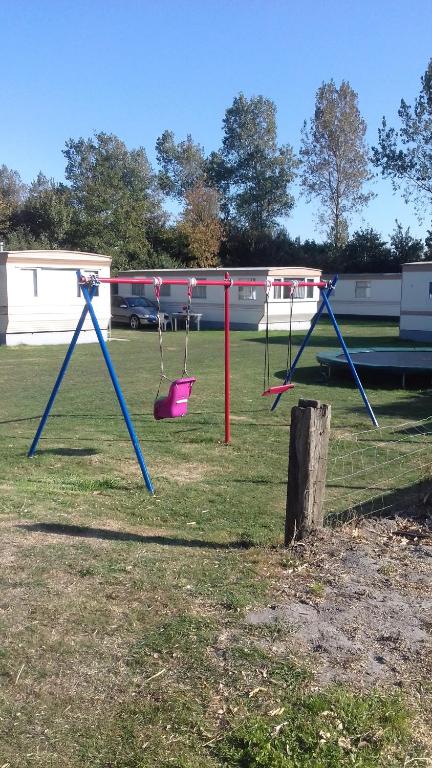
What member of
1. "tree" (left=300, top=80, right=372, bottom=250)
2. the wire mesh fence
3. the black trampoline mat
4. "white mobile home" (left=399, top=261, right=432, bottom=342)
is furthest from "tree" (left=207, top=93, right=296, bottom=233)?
the wire mesh fence

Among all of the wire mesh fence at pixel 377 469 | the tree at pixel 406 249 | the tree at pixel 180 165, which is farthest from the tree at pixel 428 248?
the wire mesh fence at pixel 377 469

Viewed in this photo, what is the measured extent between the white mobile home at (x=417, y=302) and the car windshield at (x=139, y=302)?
1136 centimetres

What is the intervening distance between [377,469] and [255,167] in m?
45.2

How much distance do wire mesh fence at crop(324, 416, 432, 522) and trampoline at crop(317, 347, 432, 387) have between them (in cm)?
337

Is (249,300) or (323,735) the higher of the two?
(249,300)

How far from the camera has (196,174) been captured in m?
58.2

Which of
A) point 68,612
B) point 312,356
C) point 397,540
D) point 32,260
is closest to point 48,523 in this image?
point 68,612

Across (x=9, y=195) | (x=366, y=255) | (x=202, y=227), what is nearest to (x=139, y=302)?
(x=202, y=227)

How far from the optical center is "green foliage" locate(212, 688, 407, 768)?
2695mm

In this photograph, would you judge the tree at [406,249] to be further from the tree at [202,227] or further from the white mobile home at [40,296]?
the white mobile home at [40,296]

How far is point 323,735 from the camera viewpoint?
9.27 ft

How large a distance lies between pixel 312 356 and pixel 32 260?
8.86 metres

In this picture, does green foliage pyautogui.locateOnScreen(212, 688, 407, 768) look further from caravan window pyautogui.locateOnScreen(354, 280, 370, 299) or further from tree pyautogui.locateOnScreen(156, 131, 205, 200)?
tree pyautogui.locateOnScreen(156, 131, 205, 200)

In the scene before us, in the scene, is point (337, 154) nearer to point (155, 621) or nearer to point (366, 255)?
point (366, 255)
